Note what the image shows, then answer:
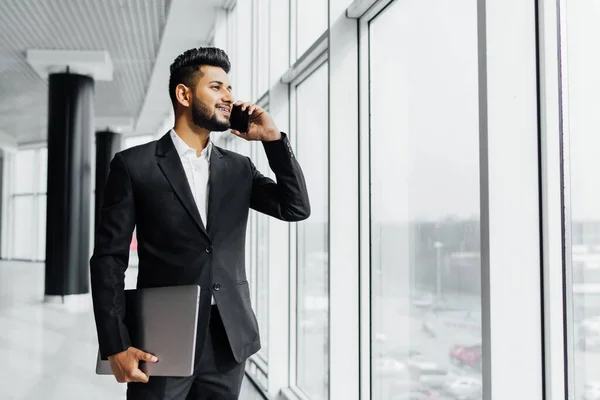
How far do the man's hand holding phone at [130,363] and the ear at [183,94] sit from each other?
75cm

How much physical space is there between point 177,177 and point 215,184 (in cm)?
12

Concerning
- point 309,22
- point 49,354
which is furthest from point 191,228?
point 49,354

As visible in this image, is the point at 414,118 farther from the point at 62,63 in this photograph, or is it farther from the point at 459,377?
the point at 62,63

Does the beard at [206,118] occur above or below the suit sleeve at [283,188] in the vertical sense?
above

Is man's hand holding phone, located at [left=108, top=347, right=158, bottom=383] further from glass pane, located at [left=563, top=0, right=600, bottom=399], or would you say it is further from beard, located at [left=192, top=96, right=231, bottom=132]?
glass pane, located at [left=563, top=0, right=600, bottom=399]

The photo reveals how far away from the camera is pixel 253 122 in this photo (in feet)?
6.28

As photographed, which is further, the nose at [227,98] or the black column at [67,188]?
the black column at [67,188]

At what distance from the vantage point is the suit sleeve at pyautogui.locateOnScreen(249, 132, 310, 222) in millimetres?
1939

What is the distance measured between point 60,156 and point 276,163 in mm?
10492

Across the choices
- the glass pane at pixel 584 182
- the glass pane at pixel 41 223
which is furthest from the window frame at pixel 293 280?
the glass pane at pixel 41 223

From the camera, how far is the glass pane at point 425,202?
2.18 metres

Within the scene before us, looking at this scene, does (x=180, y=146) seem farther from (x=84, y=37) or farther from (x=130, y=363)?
(x=84, y=37)

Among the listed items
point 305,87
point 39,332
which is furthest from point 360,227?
point 39,332

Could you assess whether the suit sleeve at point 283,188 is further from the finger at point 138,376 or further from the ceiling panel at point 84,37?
the ceiling panel at point 84,37
